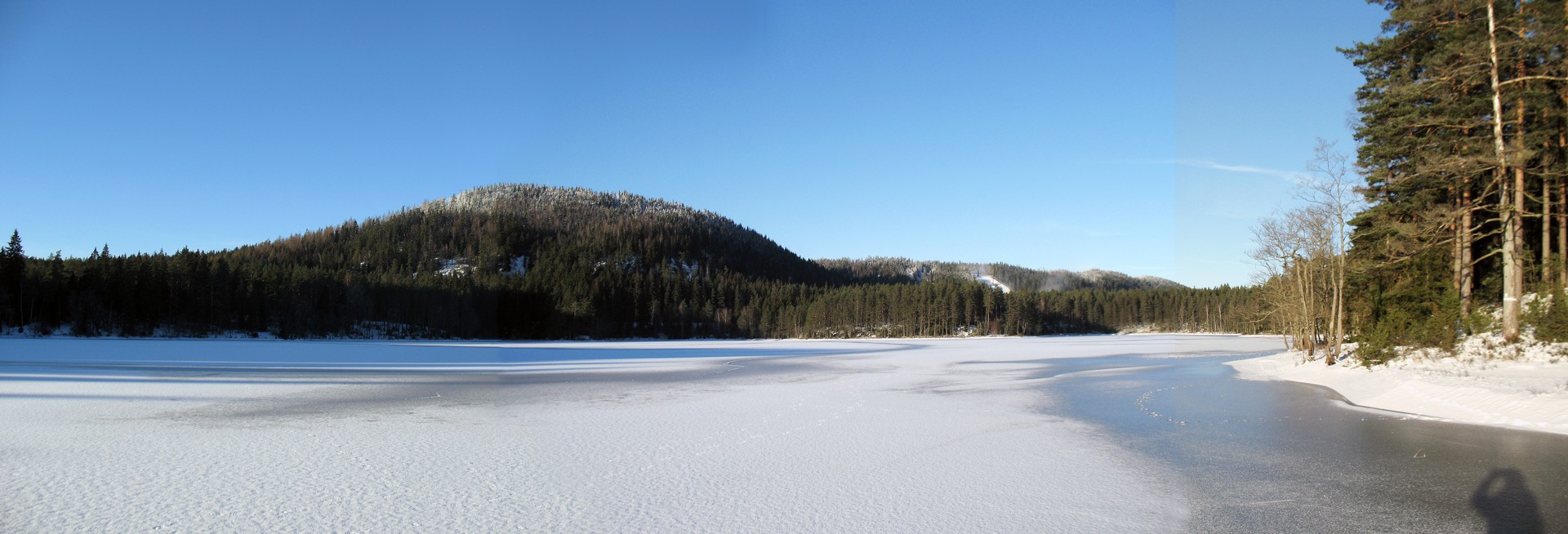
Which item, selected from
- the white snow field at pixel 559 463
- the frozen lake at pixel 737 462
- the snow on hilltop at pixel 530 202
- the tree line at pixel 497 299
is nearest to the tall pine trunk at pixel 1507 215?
the frozen lake at pixel 737 462

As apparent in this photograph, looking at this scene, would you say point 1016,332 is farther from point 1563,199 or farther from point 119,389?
point 119,389

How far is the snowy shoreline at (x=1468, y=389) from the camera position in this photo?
36.6 ft

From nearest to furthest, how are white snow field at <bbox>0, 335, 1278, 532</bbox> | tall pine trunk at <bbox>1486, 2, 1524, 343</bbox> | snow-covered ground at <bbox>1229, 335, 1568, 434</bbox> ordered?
white snow field at <bbox>0, 335, 1278, 532</bbox> < snow-covered ground at <bbox>1229, 335, 1568, 434</bbox> < tall pine trunk at <bbox>1486, 2, 1524, 343</bbox>

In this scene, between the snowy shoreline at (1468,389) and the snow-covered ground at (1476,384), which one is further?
the snow-covered ground at (1476,384)

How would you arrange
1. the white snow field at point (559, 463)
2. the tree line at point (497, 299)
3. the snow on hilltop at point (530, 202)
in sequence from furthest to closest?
the snow on hilltop at point (530, 202)
the tree line at point (497, 299)
the white snow field at point (559, 463)

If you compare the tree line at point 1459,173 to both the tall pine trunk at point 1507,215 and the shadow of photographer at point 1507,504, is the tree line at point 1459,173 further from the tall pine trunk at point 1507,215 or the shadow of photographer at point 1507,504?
the shadow of photographer at point 1507,504

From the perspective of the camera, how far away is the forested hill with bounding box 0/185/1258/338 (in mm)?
67625

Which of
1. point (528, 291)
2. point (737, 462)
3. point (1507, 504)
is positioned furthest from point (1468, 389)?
point (528, 291)

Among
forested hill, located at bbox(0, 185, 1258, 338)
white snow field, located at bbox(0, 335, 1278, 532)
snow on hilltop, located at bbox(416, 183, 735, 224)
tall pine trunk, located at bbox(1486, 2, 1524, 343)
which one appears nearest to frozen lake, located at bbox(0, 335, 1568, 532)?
white snow field, located at bbox(0, 335, 1278, 532)

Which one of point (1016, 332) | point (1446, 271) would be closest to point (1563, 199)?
point (1446, 271)

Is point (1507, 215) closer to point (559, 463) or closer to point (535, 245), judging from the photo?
point (559, 463)

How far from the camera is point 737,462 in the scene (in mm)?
8258

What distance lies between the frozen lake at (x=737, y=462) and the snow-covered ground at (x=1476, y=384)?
1.06 meters

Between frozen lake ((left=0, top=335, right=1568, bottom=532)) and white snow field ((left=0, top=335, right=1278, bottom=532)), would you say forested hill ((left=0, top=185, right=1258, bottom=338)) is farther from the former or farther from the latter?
white snow field ((left=0, top=335, right=1278, bottom=532))
